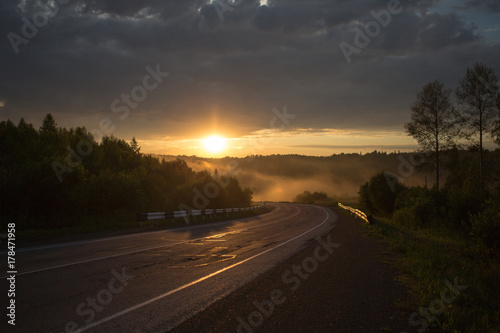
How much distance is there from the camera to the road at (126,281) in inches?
206

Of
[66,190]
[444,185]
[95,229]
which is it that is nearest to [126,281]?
[95,229]

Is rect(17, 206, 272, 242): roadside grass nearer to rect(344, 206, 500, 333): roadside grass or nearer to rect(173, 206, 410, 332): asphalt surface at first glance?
rect(173, 206, 410, 332): asphalt surface

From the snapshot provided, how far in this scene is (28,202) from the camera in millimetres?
19125

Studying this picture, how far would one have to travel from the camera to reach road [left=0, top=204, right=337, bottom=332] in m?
5.22

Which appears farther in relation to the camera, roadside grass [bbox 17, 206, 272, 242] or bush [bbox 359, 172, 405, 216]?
bush [bbox 359, 172, 405, 216]

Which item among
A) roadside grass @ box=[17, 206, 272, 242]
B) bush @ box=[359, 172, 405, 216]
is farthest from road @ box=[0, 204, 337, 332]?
bush @ box=[359, 172, 405, 216]

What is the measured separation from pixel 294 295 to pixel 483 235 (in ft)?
32.8

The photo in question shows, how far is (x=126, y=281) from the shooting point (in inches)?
296

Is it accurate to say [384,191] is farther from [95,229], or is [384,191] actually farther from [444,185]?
[95,229]

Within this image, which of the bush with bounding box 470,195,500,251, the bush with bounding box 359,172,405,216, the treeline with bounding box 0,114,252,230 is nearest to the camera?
the bush with bounding box 470,195,500,251

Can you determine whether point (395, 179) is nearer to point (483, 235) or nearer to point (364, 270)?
point (483, 235)

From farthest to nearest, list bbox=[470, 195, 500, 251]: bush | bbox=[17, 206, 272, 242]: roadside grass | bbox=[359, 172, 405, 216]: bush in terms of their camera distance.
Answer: bbox=[359, 172, 405, 216]: bush, bbox=[17, 206, 272, 242]: roadside grass, bbox=[470, 195, 500, 251]: bush

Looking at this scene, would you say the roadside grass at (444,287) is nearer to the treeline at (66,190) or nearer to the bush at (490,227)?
the bush at (490,227)

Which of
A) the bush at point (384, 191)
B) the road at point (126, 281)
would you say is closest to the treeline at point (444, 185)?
the bush at point (384, 191)
